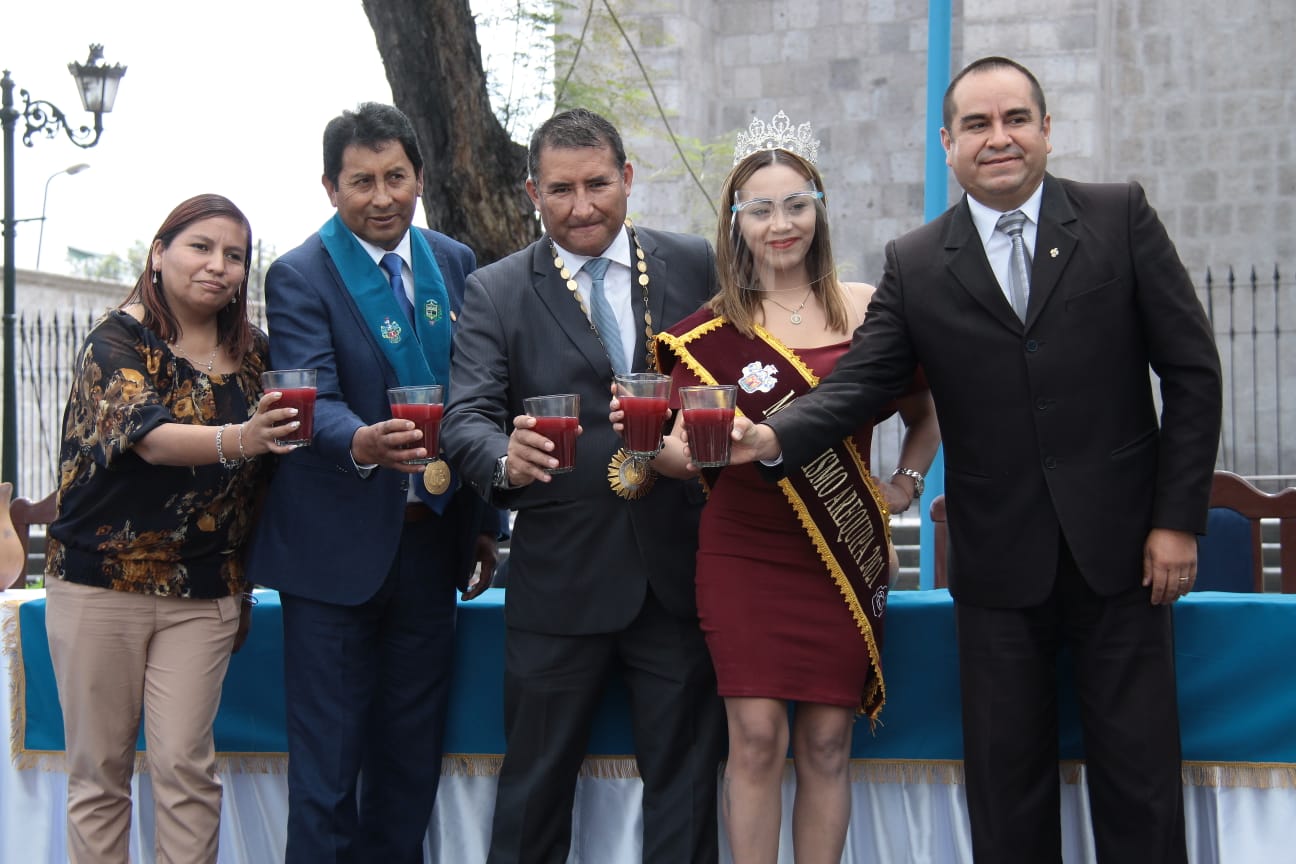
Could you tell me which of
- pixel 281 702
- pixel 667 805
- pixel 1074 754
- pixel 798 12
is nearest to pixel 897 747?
pixel 1074 754

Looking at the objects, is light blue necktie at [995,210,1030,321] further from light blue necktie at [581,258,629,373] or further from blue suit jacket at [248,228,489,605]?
blue suit jacket at [248,228,489,605]

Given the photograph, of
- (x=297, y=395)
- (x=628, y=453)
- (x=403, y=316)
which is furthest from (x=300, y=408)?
(x=628, y=453)

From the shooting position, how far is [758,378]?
3080 millimetres

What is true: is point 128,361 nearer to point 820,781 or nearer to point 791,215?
point 791,215

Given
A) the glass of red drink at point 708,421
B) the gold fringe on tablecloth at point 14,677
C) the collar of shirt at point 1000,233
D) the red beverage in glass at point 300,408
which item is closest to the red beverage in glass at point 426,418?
the red beverage in glass at point 300,408

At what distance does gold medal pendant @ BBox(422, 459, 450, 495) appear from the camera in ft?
10.6

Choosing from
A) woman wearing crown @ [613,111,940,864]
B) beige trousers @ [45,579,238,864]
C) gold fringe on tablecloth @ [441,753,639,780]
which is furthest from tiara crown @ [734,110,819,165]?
beige trousers @ [45,579,238,864]

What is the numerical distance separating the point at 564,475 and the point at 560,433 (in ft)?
1.36

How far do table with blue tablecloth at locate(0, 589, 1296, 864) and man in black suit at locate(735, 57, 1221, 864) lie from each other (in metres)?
0.37

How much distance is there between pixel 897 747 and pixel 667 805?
0.66 m

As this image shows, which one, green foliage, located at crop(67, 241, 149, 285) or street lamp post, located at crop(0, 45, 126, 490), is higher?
green foliage, located at crop(67, 241, 149, 285)

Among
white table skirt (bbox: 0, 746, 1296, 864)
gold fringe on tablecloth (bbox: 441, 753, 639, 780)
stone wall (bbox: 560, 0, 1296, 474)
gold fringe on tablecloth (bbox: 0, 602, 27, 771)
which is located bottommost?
white table skirt (bbox: 0, 746, 1296, 864)

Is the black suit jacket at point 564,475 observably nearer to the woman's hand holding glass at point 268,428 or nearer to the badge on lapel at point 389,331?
the badge on lapel at point 389,331

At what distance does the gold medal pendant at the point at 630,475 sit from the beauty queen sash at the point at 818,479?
26 centimetres
